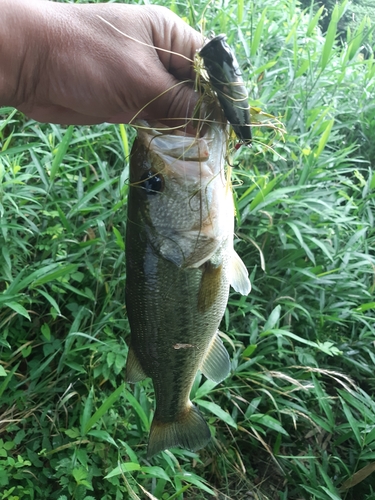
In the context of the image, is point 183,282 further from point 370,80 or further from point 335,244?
point 370,80

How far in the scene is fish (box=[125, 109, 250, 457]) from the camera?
1.55m

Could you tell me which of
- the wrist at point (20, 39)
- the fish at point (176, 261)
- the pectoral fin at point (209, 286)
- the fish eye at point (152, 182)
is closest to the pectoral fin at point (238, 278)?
the fish at point (176, 261)

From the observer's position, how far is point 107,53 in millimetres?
1575

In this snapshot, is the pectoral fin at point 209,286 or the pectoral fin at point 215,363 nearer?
the pectoral fin at point 209,286

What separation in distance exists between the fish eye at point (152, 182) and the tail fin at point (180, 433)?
1129 millimetres

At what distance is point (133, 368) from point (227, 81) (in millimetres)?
1296

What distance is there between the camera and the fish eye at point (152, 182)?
1580mm

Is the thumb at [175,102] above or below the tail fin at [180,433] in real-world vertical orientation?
above

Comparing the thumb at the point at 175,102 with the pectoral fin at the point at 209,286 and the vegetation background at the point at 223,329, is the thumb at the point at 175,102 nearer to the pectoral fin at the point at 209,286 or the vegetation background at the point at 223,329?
the pectoral fin at the point at 209,286

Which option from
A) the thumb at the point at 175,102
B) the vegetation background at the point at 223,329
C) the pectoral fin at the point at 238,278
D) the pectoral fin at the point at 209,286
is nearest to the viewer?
the thumb at the point at 175,102

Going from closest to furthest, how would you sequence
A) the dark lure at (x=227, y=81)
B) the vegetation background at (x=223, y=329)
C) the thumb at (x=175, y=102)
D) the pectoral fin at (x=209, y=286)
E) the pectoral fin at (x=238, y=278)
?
the dark lure at (x=227, y=81)
the thumb at (x=175, y=102)
the pectoral fin at (x=209, y=286)
the pectoral fin at (x=238, y=278)
the vegetation background at (x=223, y=329)

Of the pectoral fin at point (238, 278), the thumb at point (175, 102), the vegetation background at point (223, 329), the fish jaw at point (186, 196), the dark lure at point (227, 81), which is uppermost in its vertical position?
the dark lure at point (227, 81)

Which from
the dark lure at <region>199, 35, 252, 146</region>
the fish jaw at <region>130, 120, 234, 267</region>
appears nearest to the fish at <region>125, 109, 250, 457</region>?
the fish jaw at <region>130, 120, 234, 267</region>

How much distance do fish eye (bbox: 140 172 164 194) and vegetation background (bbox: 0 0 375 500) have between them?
41.2 inches
